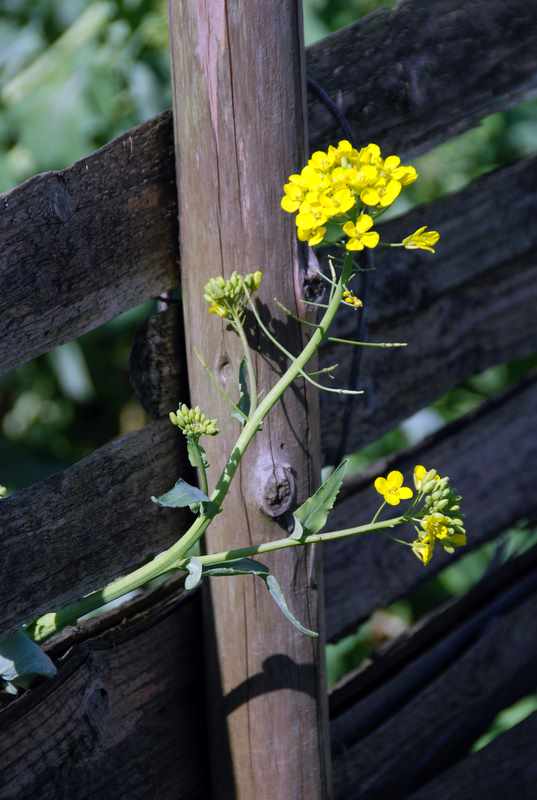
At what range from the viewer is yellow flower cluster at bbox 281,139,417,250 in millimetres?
942

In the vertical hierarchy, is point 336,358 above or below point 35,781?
above

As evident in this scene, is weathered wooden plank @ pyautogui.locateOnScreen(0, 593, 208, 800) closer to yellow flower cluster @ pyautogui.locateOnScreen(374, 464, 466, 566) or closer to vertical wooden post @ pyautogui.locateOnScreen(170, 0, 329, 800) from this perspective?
vertical wooden post @ pyautogui.locateOnScreen(170, 0, 329, 800)

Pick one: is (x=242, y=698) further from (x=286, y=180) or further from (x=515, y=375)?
(x=515, y=375)

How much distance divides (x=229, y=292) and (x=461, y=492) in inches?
35.1

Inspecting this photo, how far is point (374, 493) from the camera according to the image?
1660 mm

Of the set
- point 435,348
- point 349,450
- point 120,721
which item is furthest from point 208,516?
point 435,348

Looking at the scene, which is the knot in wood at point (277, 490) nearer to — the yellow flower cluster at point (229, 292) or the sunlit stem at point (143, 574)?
the sunlit stem at point (143, 574)

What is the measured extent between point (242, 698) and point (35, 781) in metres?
0.27

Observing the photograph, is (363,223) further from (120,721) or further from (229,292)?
(120,721)

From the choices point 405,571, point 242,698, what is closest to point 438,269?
point 405,571

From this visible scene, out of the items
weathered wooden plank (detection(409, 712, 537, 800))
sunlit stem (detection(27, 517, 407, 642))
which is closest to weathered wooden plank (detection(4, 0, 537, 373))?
sunlit stem (detection(27, 517, 407, 642))

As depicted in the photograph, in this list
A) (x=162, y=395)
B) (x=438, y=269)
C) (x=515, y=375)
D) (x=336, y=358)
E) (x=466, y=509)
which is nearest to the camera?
(x=162, y=395)

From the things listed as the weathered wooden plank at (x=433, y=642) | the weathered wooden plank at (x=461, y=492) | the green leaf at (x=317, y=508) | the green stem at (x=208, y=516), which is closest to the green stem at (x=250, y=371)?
the green stem at (x=208, y=516)

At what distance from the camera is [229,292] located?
1.03m
